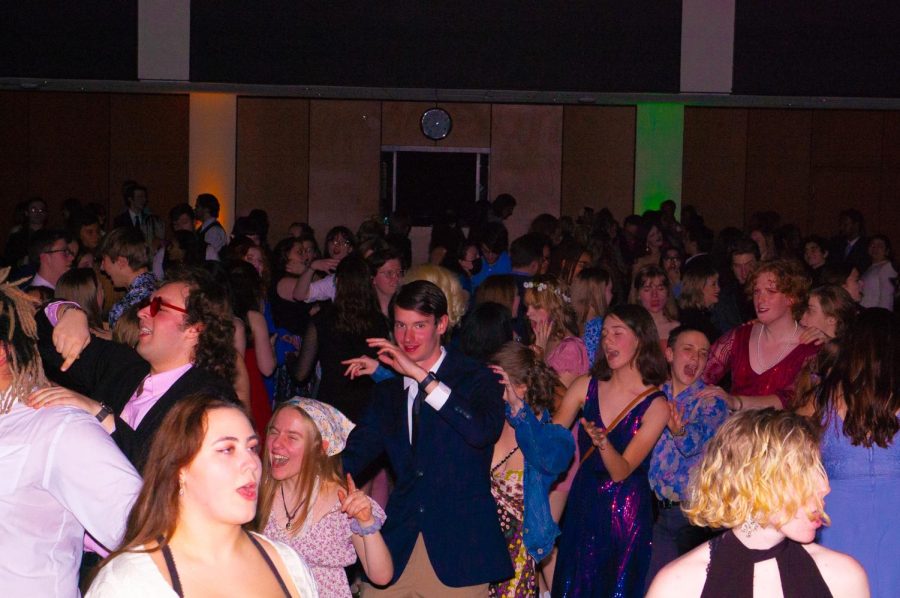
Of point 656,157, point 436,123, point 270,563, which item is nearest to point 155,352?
point 270,563

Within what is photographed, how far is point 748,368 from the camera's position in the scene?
5.51 m

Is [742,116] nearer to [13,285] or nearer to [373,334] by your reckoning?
[373,334]

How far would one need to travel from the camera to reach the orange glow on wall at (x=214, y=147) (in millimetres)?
15477

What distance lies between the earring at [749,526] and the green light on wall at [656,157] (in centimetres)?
1336

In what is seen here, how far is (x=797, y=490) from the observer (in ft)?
8.29

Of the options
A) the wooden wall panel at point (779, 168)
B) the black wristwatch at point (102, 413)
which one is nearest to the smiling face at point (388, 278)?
the black wristwatch at point (102, 413)

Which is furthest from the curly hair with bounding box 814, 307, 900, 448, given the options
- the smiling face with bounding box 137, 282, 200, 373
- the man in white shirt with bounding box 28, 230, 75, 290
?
the man in white shirt with bounding box 28, 230, 75, 290

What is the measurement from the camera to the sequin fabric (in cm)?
433

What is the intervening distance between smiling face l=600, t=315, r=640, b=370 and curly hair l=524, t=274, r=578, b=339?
926 millimetres

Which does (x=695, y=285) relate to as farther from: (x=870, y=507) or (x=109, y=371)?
(x=109, y=371)

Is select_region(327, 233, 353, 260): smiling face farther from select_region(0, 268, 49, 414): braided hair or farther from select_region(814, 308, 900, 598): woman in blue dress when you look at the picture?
select_region(0, 268, 49, 414): braided hair

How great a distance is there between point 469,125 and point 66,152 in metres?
5.67

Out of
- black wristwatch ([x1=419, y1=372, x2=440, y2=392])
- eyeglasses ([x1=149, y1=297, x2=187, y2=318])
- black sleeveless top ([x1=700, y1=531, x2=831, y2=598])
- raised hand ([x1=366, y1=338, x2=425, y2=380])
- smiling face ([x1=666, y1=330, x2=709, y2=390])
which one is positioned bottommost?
black sleeveless top ([x1=700, y1=531, x2=831, y2=598])

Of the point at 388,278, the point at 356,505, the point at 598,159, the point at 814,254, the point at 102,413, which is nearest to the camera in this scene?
the point at 102,413
